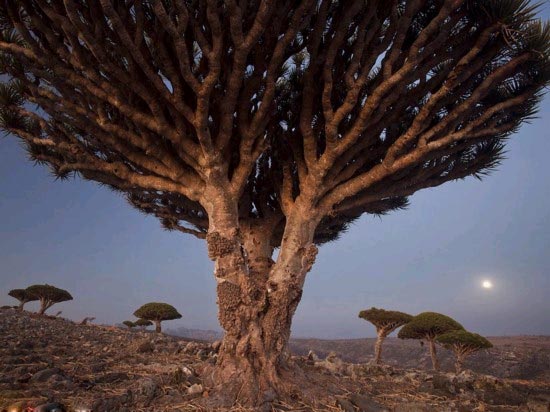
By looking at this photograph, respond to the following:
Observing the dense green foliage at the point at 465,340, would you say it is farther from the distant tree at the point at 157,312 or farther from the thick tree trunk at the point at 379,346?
the distant tree at the point at 157,312

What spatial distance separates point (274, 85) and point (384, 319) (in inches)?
554

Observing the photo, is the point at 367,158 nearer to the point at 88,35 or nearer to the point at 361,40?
the point at 361,40

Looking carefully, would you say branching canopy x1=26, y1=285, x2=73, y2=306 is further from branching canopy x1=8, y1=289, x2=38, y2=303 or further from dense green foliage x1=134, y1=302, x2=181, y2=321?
dense green foliage x1=134, y1=302, x2=181, y2=321

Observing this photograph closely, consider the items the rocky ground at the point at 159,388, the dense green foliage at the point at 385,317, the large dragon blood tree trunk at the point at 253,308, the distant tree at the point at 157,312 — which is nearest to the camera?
the rocky ground at the point at 159,388

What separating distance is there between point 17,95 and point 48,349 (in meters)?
4.75

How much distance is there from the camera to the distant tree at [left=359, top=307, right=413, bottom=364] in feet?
52.7

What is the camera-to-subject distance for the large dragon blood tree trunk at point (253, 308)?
4.56 metres

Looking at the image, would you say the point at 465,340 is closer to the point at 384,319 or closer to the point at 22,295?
the point at 384,319

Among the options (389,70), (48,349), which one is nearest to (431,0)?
(389,70)

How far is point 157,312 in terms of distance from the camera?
1950cm

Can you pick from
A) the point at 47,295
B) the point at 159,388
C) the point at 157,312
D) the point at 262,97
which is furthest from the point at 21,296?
the point at 262,97

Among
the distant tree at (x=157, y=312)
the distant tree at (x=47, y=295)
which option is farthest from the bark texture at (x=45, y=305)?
the distant tree at (x=157, y=312)

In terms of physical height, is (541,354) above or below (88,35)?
below

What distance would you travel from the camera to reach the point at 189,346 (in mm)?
8234
